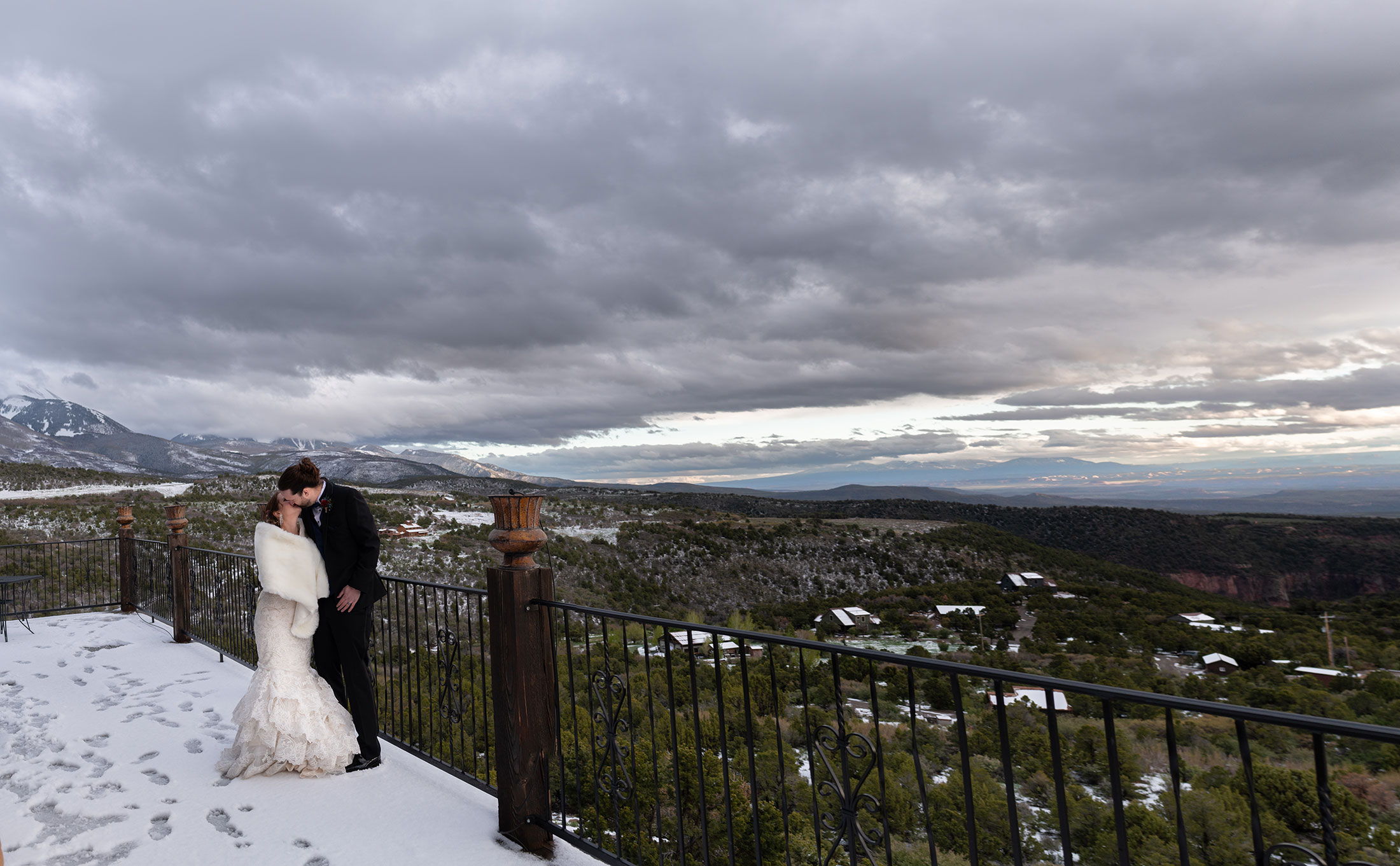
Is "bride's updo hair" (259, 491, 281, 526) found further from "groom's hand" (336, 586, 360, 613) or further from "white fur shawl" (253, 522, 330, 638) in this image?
"groom's hand" (336, 586, 360, 613)

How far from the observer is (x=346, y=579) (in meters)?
4.07

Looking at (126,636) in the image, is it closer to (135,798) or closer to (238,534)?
(135,798)

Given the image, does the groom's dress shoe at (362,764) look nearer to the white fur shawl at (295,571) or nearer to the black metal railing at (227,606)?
the white fur shawl at (295,571)

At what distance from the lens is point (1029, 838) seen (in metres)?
5.70

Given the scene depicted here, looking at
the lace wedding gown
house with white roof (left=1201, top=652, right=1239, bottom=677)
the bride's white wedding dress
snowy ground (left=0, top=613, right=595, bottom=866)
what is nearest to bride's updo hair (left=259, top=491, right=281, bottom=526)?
the bride's white wedding dress

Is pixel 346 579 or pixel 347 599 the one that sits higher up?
pixel 346 579

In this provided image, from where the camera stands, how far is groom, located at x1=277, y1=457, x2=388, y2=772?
159 inches

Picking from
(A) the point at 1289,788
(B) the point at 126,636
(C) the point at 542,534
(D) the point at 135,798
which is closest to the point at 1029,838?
(A) the point at 1289,788

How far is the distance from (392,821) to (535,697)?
1.13 m

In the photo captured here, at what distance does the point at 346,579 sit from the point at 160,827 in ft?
4.72

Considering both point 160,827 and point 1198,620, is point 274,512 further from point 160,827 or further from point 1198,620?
Answer: point 1198,620

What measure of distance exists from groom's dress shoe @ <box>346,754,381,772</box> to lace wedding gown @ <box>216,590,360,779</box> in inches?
1.4

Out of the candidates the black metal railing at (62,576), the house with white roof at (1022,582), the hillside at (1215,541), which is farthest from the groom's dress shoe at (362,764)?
the hillside at (1215,541)

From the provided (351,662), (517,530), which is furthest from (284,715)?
(517,530)
